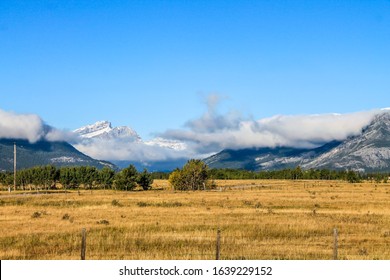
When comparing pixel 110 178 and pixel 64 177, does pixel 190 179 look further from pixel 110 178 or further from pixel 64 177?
pixel 64 177

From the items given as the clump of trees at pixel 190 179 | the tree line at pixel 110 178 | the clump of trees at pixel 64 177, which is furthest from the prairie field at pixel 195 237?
the clump of trees at pixel 64 177

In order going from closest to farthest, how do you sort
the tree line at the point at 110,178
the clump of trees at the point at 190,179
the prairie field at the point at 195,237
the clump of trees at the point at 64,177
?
the prairie field at the point at 195,237 → the clump of trees at the point at 190,179 → the tree line at the point at 110,178 → the clump of trees at the point at 64,177

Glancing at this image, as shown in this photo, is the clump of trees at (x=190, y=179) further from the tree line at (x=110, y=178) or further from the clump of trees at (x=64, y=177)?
the clump of trees at (x=64, y=177)

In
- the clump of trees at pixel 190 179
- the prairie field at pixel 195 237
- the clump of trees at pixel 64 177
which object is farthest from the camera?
the clump of trees at pixel 64 177

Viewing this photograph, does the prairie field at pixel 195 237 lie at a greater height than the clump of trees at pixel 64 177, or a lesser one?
lesser

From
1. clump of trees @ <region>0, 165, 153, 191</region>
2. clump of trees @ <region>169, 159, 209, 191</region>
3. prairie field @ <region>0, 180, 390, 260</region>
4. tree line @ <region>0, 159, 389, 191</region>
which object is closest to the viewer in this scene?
prairie field @ <region>0, 180, 390, 260</region>

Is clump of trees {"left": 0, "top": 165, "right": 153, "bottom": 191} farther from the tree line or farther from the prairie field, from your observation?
the prairie field

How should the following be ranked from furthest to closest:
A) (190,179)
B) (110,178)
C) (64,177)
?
Answer: 1. (110,178)
2. (64,177)
3. (190,179)

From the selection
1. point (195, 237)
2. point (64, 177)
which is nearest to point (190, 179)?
point (64, 177)

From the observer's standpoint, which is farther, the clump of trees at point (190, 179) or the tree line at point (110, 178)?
the tree line at point (110, 178)

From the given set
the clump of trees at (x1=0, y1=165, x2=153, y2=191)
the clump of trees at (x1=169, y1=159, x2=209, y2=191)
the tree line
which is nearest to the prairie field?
the clump of trees at (x1=169, y1=159, x2=209, y2=191)

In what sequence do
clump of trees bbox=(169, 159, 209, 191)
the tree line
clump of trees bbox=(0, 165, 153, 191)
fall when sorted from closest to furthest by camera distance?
1. clump of trees bbox=(169, 159, 209, 191)
2. the tree line
3. clump of trees bbox=(0, 165, 153, 191)
